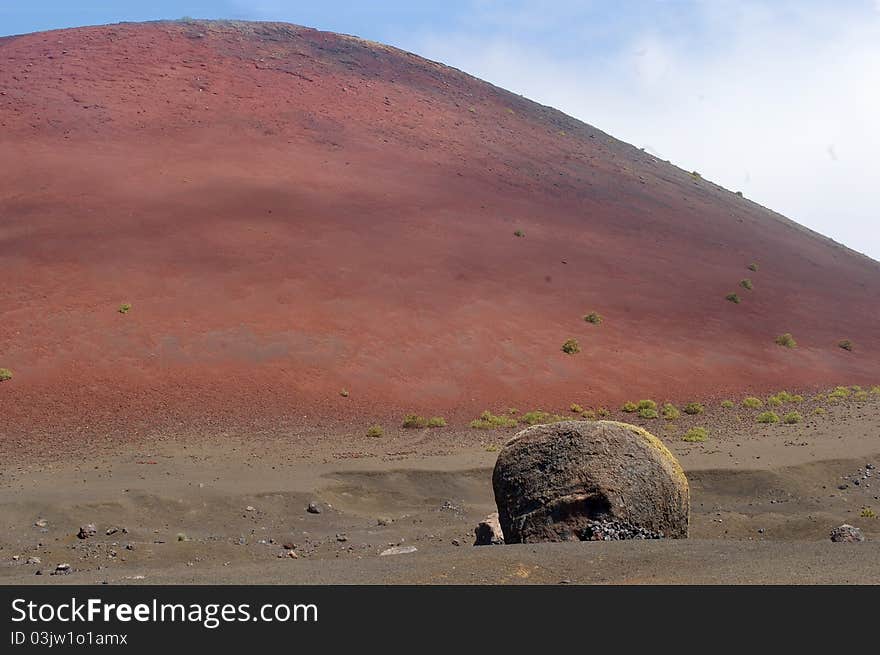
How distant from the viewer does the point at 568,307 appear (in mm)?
33469

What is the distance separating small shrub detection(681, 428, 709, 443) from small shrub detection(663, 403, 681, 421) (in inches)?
102

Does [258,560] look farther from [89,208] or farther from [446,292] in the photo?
[89,208]

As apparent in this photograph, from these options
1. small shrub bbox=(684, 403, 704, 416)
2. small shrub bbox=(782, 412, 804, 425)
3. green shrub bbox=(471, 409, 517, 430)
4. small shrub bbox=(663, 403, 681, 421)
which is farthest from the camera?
small shrub bbox=(684, 403, 704, 416)

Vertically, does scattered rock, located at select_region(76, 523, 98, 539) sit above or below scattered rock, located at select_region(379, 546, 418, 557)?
above

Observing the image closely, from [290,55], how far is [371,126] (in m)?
12.4

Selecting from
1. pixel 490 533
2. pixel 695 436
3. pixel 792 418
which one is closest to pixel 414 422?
pixel 695 436

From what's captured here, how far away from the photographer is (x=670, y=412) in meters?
25.2

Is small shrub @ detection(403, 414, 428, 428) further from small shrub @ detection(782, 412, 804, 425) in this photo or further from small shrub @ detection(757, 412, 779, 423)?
small shrub @ detection(782, 412, 804, 425)

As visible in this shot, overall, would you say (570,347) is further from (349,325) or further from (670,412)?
(349,325)

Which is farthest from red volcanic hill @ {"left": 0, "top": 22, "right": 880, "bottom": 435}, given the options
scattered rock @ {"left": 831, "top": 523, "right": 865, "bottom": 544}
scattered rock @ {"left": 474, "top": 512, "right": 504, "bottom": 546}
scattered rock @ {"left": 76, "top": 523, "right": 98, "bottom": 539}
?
scattered rock @ {"left": 831, "top": 523, "right": 865, "bottom": 544}

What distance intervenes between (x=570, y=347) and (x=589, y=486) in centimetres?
1980

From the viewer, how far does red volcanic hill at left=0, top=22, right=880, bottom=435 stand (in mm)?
25297

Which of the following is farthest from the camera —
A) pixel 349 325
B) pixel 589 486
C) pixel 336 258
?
pixel 336 258

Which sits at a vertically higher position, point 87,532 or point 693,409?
point 693,409
